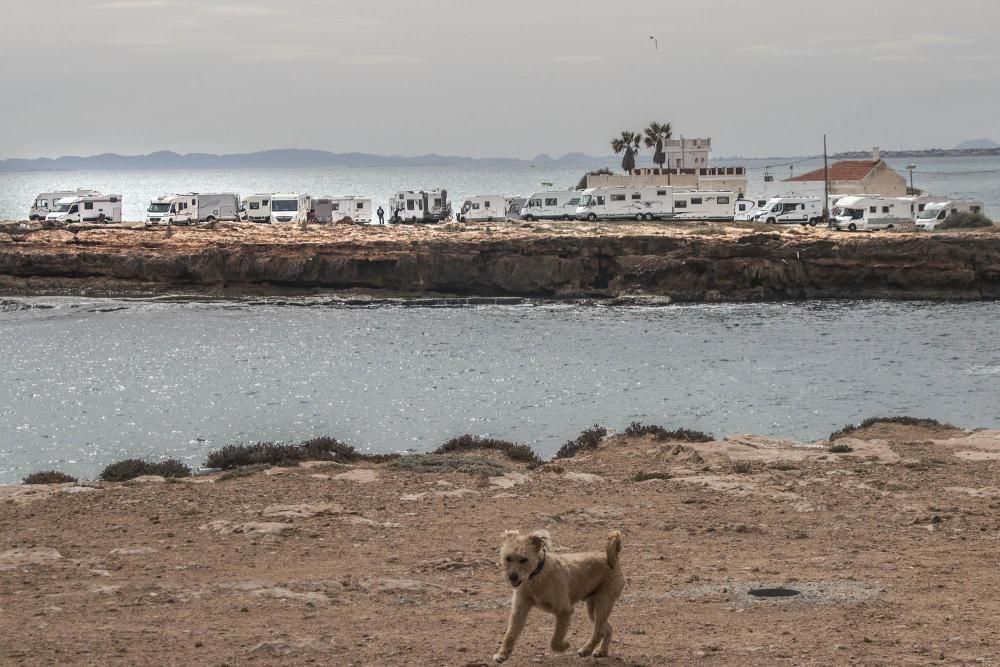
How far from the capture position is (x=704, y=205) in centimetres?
7938

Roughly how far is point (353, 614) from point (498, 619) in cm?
143

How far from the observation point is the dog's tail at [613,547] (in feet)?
32.0

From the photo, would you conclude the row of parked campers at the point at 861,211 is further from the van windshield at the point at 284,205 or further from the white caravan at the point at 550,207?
the van windshield at the point at 284,205

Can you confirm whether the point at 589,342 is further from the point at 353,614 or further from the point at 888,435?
the point at 353,614

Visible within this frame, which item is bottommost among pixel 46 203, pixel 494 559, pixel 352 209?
pixel 494 559

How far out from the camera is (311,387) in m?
40.7

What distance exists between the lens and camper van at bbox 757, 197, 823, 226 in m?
77.3

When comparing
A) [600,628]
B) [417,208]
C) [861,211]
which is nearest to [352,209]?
[417,208]

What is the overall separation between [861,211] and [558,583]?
6789 centimetres

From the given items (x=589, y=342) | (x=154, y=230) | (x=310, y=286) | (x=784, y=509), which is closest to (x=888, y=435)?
(x=784, y=509)

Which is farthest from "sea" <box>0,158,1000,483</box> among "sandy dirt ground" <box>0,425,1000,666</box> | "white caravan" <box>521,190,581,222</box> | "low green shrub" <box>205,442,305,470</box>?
"white caravan" <box>521,190,581,222</box>

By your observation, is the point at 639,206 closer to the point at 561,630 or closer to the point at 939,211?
the point at 939,211

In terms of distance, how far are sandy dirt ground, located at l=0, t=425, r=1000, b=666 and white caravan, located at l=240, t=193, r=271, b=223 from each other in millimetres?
61706

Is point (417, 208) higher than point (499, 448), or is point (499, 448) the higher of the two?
point (417, 208)
